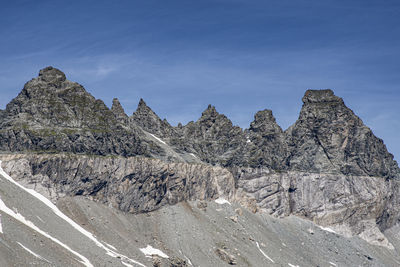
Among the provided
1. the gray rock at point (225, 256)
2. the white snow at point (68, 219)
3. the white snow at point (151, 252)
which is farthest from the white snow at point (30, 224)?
the gray rock at point (225, 256)

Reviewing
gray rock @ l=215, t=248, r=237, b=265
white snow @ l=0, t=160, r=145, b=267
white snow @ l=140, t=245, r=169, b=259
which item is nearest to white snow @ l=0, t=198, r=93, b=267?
white snow @ l=0, t=160, r=145, b=267

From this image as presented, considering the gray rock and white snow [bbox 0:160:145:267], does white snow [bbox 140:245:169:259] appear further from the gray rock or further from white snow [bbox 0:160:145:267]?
the gray rock

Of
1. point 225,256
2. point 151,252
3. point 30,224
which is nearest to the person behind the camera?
point 30,224

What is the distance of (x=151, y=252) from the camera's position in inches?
6841

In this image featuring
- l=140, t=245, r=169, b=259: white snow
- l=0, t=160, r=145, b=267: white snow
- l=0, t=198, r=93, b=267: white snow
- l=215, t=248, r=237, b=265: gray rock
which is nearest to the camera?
l=0, t=198, r=93, b=267: white snow

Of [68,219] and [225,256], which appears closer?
[68,219]

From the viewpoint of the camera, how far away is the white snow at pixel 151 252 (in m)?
172

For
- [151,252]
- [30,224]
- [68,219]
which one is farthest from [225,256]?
[30,224]

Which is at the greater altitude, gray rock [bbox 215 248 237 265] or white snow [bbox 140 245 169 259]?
gray rock [bbox 215 248 237 265]

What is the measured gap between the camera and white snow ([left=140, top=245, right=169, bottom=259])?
172 meters

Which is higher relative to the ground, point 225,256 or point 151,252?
point 225,256

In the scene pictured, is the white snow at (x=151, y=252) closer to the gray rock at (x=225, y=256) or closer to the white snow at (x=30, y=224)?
the gray rock at (x=225, y=256)

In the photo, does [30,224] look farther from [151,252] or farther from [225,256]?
[225,256]

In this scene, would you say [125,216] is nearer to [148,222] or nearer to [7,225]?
[148,222]
